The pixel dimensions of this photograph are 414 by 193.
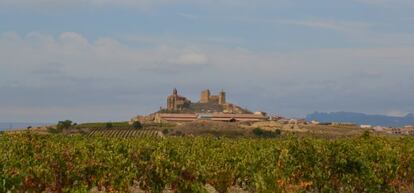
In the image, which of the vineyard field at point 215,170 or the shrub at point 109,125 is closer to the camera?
the vineyard field at point 215,170

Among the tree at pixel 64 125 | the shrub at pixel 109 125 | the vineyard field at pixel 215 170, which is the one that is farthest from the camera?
the shrub at pixel 109 125

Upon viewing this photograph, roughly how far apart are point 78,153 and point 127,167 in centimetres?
489

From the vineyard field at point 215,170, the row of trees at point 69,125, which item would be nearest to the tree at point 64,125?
the row of trees at point 69,125

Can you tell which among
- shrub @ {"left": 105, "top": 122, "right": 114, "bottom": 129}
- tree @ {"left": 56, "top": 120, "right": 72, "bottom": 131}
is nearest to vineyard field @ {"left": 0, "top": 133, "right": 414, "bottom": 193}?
tree @ {"left": 56, "top": 120, "right": 72, "bottom": 131}

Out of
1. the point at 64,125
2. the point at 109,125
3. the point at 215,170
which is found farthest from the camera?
the point at 109,125

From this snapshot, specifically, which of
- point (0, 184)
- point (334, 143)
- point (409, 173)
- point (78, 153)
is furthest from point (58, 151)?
point (409, 173)

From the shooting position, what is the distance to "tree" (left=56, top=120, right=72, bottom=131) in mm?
157225

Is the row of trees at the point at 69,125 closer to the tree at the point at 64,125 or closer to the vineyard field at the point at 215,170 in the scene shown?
the tree at the point at 64,125

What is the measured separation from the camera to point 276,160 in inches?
999

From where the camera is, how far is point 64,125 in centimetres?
16238

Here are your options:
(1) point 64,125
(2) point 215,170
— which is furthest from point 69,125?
(2) point 215,170

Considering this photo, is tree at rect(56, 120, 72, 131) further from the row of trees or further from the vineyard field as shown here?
the vineyard field

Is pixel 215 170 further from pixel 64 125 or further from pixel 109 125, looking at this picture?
pixel 64 125

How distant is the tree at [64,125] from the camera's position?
157m
